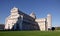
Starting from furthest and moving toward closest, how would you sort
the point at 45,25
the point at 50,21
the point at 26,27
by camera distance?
the point at 50,21 < the point at 45,25 < the point at 26,27

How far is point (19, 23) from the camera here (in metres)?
80.2

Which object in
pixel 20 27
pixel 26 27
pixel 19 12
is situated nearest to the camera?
pixel 20 27

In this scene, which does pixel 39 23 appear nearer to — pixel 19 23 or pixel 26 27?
pixel 26 27

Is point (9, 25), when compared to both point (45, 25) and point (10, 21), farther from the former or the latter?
point (45, 25)

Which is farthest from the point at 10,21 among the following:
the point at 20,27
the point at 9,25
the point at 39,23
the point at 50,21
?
the point at 50,21

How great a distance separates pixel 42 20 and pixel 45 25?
16.6 ft

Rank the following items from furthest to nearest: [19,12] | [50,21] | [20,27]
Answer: [50,21]
[19,12]
[20,27]

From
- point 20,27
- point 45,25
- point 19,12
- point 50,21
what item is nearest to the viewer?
point 20,27

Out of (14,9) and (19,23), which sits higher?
(14,9)

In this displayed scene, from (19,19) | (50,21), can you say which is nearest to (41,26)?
(50,21)

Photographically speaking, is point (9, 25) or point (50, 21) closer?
point (9, 25)

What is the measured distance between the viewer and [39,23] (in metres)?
120

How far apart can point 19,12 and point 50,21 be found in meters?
62.9

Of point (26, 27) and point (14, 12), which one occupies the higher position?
point (14, 12)
